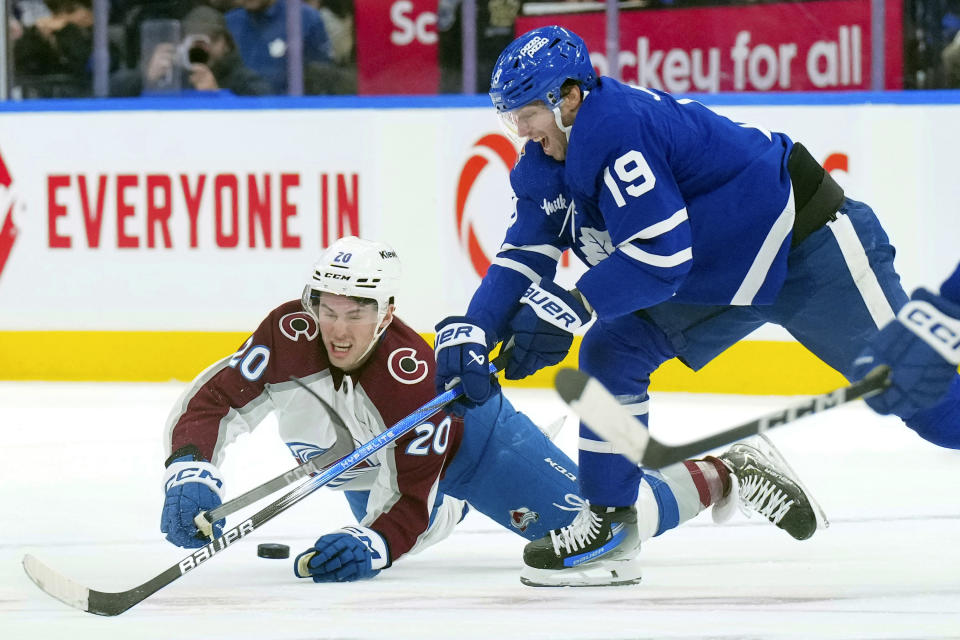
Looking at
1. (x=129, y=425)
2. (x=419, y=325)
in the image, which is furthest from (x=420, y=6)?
A: (x=129, y=425)

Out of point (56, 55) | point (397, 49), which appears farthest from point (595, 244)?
point (56, 55)

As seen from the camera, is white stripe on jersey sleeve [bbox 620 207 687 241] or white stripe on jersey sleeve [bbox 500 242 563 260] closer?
white stripe on jersey sleeve [bbox 620 207 687 241]

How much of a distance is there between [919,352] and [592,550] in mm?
760

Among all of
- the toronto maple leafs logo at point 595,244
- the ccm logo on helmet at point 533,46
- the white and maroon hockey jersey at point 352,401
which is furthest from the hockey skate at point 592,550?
the ccm logo on helmet at point 533,46

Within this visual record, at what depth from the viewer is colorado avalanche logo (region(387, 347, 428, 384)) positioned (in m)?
2.75

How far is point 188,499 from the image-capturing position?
2.62 metres

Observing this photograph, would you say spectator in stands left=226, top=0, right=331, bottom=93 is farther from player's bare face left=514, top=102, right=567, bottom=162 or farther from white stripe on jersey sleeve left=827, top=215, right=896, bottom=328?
white stripe on jersey sleeve left=827, top=215, right=896, bottom=328

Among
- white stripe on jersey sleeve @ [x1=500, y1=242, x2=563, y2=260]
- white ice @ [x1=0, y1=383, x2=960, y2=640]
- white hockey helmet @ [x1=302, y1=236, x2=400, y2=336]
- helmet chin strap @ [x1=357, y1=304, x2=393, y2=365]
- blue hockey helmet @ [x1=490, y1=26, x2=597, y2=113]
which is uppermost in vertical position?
blue hockey helmet @ [x1=490, y1=26, x2=597, y2=113]

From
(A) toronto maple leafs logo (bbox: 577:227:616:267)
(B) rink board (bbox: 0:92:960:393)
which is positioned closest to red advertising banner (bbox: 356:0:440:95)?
(B) rink board (bbox: 0:92:960:393)

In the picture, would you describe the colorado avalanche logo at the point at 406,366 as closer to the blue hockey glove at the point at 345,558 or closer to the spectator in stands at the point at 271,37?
the blue hockey glove at the point at 345,558

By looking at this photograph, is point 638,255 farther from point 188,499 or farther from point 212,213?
point 212,213

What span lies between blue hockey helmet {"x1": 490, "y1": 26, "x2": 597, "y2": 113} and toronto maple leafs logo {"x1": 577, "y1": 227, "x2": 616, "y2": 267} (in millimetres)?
244

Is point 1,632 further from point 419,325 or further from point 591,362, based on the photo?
point 419,325

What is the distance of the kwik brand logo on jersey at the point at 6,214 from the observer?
5590mm
